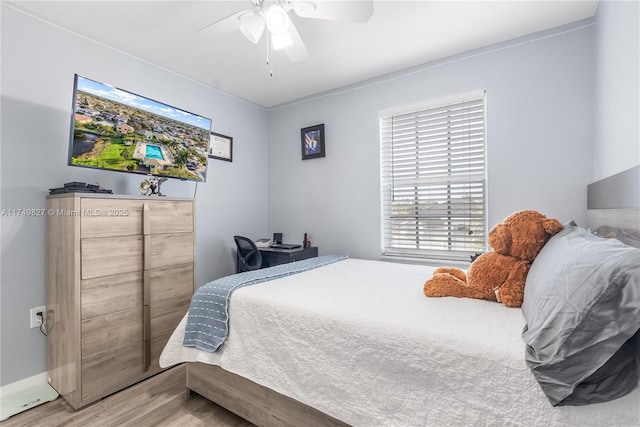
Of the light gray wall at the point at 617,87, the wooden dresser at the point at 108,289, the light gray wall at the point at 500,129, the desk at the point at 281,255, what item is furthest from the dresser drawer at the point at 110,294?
the light gray wall at the point at 617,87

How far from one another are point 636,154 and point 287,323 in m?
1.80

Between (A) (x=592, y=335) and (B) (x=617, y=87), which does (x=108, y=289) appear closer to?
(A) (x=592, y=335)

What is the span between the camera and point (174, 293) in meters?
2.35

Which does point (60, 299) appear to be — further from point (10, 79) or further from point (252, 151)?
point (252, 151)

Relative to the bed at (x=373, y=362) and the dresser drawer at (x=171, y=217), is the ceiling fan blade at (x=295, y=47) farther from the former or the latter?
the bed at (x=373, y=362)

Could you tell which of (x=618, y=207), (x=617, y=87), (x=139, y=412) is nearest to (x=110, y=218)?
(x=139, y=412)

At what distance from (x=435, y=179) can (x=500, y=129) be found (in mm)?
647

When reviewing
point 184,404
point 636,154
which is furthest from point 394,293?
point 184,404

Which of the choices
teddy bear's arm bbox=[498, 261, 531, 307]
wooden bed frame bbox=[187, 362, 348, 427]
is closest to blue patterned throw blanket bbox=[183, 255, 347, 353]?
wooden bed frame bbox=[187, 362, 348, 427]

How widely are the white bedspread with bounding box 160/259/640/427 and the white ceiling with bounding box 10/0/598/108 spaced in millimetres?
1753

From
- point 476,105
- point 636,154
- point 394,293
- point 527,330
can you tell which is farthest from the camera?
point 476,105

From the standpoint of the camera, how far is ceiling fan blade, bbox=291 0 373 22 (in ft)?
5.08

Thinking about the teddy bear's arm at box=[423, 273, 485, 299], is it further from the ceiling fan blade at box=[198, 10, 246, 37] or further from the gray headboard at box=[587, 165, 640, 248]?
the ceiling fan blade at box=[198, 10, 246, 37]

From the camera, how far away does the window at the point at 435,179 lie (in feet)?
8.64
